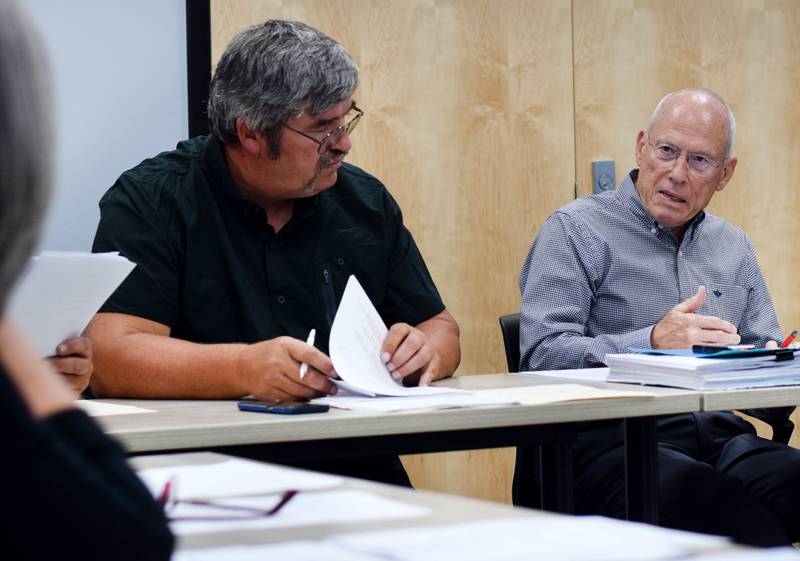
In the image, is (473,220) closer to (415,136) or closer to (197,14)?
(415,136)

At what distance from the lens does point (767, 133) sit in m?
4.05

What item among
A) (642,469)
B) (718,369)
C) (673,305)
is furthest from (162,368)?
(673,305)

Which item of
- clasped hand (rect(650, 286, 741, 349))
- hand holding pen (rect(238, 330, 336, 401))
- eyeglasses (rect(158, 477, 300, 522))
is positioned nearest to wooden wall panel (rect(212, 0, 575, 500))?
clasped hand (rect(650, 286, 741, 349))

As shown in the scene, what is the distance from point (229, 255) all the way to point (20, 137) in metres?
1.79

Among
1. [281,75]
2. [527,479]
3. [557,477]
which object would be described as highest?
[281,75]

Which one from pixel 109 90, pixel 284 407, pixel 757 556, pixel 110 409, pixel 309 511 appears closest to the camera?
pixel 757 556

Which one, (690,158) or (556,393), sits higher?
(690,158)

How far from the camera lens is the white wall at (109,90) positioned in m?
3.21

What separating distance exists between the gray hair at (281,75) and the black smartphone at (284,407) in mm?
728

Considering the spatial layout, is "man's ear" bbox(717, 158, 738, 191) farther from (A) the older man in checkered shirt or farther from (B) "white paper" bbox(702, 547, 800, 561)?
A: (B) "white paper" bbox(702, 547, 800, 561)

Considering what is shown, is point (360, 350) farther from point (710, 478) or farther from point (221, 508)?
point (221, 508)

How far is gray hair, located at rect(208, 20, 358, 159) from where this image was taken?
2.26 metres

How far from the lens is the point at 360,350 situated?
1.92 m

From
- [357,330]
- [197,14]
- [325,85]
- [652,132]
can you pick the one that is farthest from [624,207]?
[197,14]
